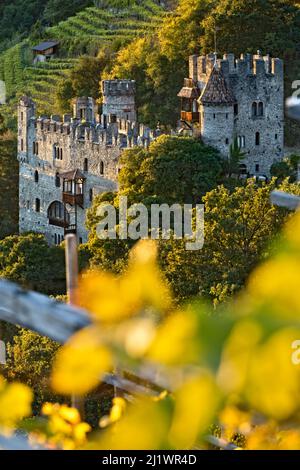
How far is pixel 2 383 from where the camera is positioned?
363 cm

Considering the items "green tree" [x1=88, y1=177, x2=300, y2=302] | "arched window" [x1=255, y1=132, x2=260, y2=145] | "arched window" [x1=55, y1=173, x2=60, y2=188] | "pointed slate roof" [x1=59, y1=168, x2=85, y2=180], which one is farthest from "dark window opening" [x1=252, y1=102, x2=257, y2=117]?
"green tree" [x1=88, y1=177, x2=300, y2=302]

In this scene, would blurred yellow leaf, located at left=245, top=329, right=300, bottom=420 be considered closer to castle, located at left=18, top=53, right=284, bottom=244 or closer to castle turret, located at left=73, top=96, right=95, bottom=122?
castle, located at left=18, top=53, right=284, bottom=244

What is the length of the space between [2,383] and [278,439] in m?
0.72

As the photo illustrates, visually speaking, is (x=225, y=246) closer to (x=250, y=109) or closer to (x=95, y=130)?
(x=250, y=109)

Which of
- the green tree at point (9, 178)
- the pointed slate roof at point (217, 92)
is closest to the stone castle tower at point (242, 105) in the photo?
the pointed slate roof at point (217, 92)

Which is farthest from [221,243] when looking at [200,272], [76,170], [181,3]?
[181,3]

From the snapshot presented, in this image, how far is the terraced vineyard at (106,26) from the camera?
44.8 metres

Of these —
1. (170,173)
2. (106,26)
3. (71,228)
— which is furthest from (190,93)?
(106,26)

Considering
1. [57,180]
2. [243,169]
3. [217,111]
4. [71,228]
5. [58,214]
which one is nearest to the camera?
[243,169]

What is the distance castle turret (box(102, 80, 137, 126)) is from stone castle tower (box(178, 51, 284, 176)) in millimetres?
2298

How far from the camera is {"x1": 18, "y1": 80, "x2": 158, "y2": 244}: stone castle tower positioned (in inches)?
1363

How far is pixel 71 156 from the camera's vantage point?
3600 cm

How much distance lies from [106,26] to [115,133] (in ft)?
44.8
